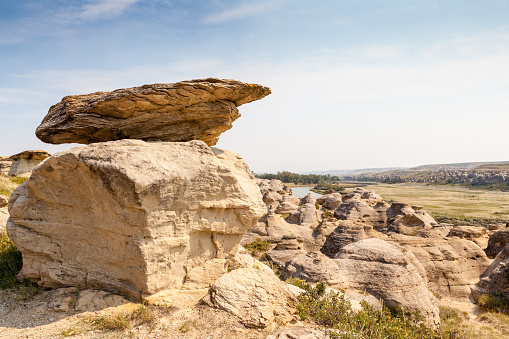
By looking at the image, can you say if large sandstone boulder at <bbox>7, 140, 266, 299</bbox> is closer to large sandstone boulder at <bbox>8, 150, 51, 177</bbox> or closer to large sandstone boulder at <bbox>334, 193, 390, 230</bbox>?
large sandstone boulder at <bbox>8, 150, 51, 177</bbox>

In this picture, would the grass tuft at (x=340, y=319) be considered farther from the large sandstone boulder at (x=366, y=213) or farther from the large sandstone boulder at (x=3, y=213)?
the large sandstone boulder at (x=366, y=213)

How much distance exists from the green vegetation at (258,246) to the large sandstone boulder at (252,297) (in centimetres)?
1430

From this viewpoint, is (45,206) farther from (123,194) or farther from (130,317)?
(130,317)

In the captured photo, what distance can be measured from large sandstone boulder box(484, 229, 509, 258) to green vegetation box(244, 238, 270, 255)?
16.2 metres

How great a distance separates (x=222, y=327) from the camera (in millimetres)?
6836

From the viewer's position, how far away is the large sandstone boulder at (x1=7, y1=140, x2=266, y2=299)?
22.8ft

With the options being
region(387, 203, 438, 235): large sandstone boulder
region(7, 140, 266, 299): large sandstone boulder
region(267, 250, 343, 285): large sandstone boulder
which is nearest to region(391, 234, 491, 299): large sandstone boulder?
region(267, 250, 343, 285): large sandstone boulder

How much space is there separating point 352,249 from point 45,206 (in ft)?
41.2

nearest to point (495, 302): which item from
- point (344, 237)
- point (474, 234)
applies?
point (344, 237)

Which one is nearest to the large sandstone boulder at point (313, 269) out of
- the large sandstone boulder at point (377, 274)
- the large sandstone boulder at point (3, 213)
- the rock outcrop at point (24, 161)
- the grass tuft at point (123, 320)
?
the large sandstone boulder at point (377, 274)

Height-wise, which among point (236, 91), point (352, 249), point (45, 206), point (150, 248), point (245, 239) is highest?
point (236, 91)

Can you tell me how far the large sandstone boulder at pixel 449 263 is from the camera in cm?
1711

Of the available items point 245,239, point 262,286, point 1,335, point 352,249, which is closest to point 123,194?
point 1,335

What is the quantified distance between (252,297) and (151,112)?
6276 mm
